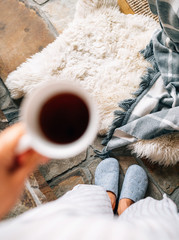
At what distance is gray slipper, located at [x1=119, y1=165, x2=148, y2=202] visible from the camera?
1118 mm

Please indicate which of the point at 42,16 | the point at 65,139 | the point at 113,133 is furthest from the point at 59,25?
the point at 65,139

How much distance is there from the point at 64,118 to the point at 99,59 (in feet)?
2.42

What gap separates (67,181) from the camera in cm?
114

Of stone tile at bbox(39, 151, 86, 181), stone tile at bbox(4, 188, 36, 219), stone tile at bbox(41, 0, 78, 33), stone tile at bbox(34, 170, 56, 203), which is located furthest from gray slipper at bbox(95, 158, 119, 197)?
stone tile at bbox(41, 0, 78, 33)

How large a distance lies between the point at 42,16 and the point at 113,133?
95 centimetres

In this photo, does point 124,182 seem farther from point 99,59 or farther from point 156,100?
point 99,59

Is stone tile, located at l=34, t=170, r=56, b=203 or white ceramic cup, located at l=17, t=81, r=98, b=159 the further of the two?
stone tile, located at l=34, t=170, r=56, b=203

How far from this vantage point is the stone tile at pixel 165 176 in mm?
1133

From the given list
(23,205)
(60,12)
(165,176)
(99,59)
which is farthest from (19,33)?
(165,176)

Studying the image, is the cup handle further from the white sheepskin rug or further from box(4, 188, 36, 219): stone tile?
the white sheepskin rug

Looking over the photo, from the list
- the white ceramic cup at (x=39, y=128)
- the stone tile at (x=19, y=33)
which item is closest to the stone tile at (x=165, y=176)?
the white ceramic cup at (x=39, y=128)

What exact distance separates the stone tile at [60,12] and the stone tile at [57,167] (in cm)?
89

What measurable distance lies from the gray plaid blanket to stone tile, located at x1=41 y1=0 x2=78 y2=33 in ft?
1.88

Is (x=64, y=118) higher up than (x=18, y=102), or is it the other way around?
(x=64, y=118)
